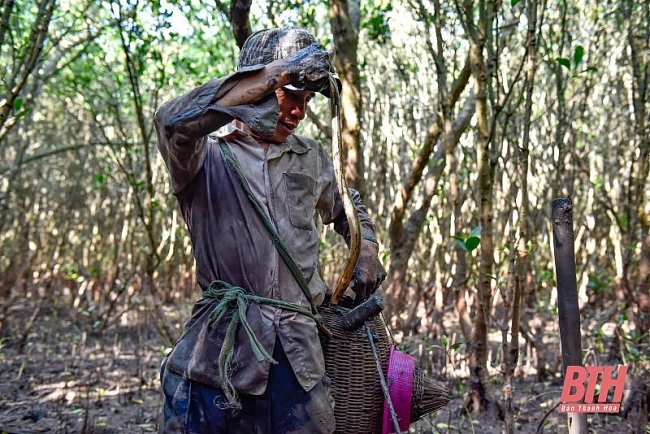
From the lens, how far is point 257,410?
210 centimetres

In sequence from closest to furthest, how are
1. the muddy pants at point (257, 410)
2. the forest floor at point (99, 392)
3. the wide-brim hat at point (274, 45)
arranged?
1. the muddy pants at point (257, 410)
2. the wide-brim hat at point (274, 45)
3. the forest floor at point (99, 392)

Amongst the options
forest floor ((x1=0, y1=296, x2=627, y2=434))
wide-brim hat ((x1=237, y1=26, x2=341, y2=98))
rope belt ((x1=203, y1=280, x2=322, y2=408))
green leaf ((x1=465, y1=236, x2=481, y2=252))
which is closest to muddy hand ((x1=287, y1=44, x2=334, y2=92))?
wide-brim hat ((x1=237, y1=26, x2=341, y2=98))

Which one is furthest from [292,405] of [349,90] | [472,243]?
[349,90]

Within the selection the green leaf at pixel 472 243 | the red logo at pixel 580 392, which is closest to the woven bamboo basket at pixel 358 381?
the red logo at pixel 580 392

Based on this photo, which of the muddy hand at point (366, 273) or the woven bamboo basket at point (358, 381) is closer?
the woven bamboo basket at point (358, 381)

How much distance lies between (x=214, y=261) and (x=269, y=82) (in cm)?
66

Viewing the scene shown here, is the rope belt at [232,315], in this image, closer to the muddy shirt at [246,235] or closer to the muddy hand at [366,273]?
the muddy shirt at [246,235]

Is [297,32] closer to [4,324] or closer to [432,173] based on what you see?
[432,173]

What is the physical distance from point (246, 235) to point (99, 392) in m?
3.75

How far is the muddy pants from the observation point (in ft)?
6.81

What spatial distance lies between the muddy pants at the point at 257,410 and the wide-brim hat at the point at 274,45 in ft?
3.05

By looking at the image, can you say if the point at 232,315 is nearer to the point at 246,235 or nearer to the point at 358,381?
the point at 246,235

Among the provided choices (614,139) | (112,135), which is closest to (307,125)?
(112,135)

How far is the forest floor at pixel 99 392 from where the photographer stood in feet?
14.7
